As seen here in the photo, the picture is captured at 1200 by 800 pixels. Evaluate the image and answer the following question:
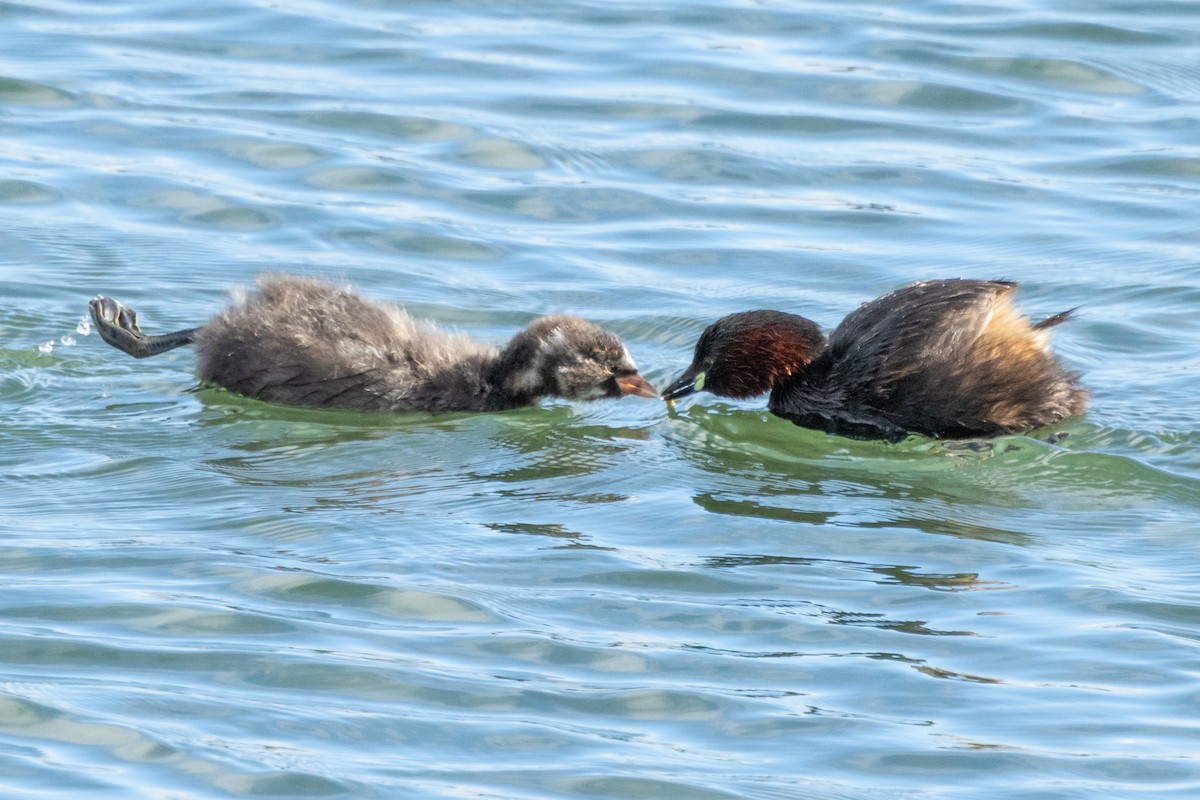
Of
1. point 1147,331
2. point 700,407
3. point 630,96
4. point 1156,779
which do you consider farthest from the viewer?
point 630,96

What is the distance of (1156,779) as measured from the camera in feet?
18.1

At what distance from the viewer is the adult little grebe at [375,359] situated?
8.69 m

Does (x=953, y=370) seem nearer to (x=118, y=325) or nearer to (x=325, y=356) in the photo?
(x=325, y=356)

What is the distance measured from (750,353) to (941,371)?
0.95m

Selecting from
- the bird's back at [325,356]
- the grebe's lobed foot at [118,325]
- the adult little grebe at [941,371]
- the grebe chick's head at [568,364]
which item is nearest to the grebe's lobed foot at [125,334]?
the grebe's lobed foot at [118,325]

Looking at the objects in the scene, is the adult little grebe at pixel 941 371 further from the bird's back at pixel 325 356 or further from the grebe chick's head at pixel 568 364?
the bird's back at pixel 325 356

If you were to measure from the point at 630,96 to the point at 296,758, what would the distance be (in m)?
9.00

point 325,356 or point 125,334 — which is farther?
point 125,334

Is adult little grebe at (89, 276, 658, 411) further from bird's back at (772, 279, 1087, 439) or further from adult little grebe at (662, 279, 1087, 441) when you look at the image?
bird's back at (772, 279, 1087, 439)

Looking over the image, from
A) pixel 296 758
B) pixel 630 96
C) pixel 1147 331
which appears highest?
pixel 630 96

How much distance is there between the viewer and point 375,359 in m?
8.75

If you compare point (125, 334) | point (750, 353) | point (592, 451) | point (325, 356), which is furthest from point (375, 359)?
point (750, 353)

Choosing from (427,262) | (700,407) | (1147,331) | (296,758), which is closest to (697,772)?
(296,758)

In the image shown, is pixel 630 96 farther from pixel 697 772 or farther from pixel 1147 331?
pixel 697 772
